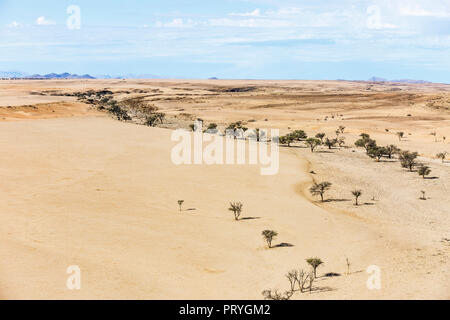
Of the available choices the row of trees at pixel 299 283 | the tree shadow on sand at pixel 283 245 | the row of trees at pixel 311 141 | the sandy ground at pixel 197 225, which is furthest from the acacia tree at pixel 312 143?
the row of trees at pixel 299 283

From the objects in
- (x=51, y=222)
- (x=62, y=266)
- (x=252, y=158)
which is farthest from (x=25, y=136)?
(x=62, y=266)

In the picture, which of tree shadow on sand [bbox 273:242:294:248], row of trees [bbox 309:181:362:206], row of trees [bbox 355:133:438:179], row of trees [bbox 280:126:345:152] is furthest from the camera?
row of trees [bbox 280:126:345:152]

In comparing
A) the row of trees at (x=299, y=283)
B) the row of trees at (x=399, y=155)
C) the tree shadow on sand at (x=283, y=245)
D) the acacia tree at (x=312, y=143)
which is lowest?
the row of trees at (x=299, y=283)

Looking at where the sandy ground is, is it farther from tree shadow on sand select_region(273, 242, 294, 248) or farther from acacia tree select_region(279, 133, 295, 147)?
acacia tree select_region(279, 133, 295, 147)

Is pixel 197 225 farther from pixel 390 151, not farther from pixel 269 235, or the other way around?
pixel 390 151

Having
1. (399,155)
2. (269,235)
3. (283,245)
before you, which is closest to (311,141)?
(399,155)

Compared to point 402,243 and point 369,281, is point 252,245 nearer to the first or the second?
point 369,281

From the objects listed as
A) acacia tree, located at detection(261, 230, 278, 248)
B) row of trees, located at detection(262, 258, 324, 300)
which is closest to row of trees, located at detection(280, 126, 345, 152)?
acacia tree, located at detection(261, 230, 278, 248)

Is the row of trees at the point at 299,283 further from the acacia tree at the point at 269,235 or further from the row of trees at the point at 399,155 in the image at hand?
the row of trees at the point at 399,155
